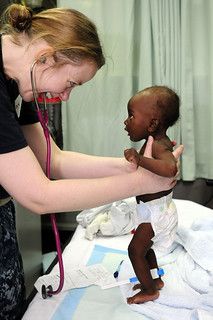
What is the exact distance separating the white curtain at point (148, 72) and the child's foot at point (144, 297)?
4.17 ft

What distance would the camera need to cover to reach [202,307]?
4.15 ft

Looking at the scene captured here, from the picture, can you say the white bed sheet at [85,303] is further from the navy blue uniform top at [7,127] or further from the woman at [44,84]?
the navy blue uniform top at [7,127]

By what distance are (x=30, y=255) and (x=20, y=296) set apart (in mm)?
944

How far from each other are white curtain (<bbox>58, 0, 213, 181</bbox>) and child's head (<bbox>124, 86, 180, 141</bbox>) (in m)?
1.07

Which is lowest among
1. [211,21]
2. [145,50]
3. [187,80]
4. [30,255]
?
[30,255]

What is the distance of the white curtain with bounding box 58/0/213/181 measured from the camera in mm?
2332

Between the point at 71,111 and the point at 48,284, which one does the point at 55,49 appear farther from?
the point at 71,111

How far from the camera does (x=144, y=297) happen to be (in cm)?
133

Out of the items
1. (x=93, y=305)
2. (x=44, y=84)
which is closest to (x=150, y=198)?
(x=93, y=305)

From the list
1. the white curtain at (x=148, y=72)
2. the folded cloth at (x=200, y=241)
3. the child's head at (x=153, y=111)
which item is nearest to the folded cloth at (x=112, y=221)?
the folded cloth at (x=200, y=241)

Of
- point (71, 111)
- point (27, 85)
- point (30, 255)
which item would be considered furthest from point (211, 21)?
point (30, 255)

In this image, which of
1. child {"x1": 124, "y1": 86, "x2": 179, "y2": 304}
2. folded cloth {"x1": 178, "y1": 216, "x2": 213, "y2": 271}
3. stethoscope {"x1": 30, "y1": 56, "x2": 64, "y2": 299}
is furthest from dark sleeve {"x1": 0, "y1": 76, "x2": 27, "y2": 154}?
folded cloth {"x1": 178, "y1": 216, "x2": 213, "y2": 271}

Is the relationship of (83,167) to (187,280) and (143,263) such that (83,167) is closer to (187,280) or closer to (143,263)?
(143,263)

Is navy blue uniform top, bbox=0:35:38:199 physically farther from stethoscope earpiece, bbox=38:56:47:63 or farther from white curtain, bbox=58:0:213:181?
white curtain, bbox=58:0:213:181
